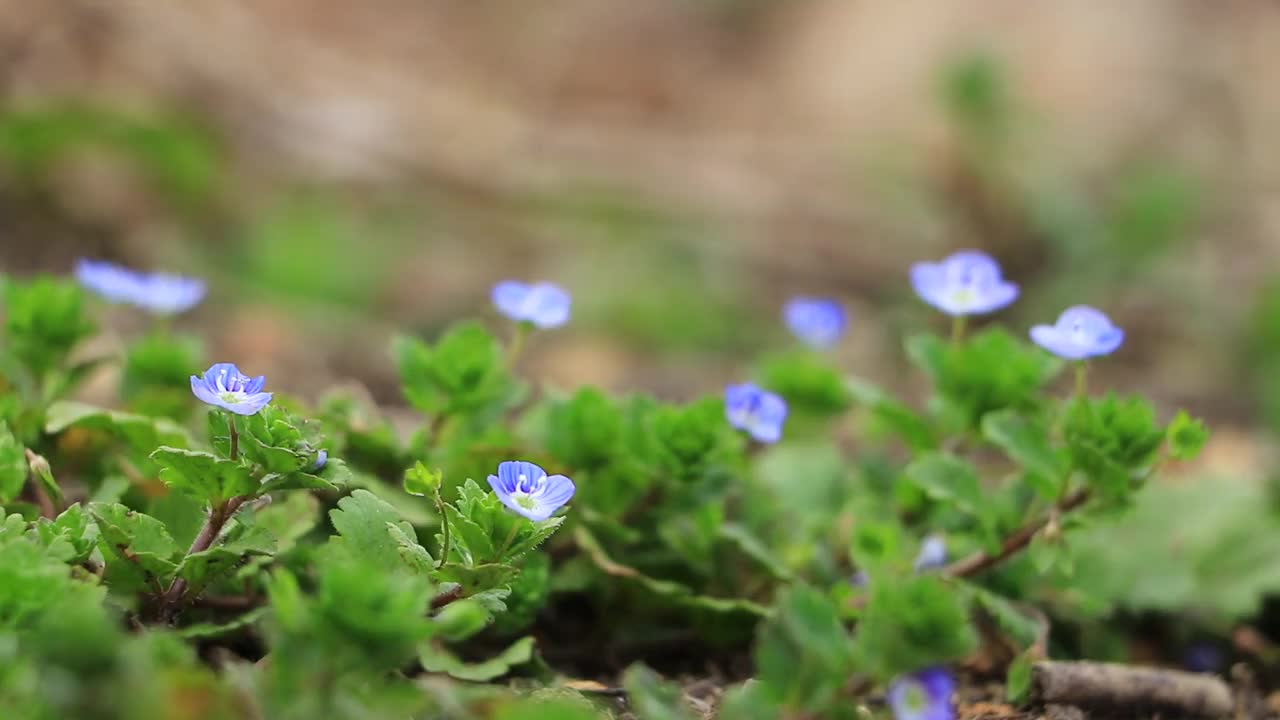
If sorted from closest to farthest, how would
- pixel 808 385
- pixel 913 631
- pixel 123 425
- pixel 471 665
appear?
1. pixel 913 631
2. pixel 471 665
3. pixel 123 425
4. pixel 808 385

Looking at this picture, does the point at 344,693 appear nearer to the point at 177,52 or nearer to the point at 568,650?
the point at 568,650

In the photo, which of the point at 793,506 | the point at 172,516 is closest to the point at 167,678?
the point at 172,516

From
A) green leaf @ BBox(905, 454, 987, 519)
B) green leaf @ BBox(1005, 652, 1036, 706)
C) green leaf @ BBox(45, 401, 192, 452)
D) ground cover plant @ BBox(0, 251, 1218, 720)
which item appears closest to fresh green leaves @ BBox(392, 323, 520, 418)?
ground cover plant @ BBox(0, 251, 1218, 720)

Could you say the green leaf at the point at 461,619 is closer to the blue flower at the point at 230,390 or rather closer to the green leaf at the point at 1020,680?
the blue flower at the point at 230,390

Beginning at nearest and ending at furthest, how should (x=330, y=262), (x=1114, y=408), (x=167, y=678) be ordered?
(x=167, y=678)
(x=1114, y=408)
(x=330, y=262)

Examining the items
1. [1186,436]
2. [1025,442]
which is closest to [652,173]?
[1025,442]

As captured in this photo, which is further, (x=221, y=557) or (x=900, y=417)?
(x=900, y=417)

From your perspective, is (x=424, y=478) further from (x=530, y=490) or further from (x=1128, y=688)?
(x=1128, y=688)
